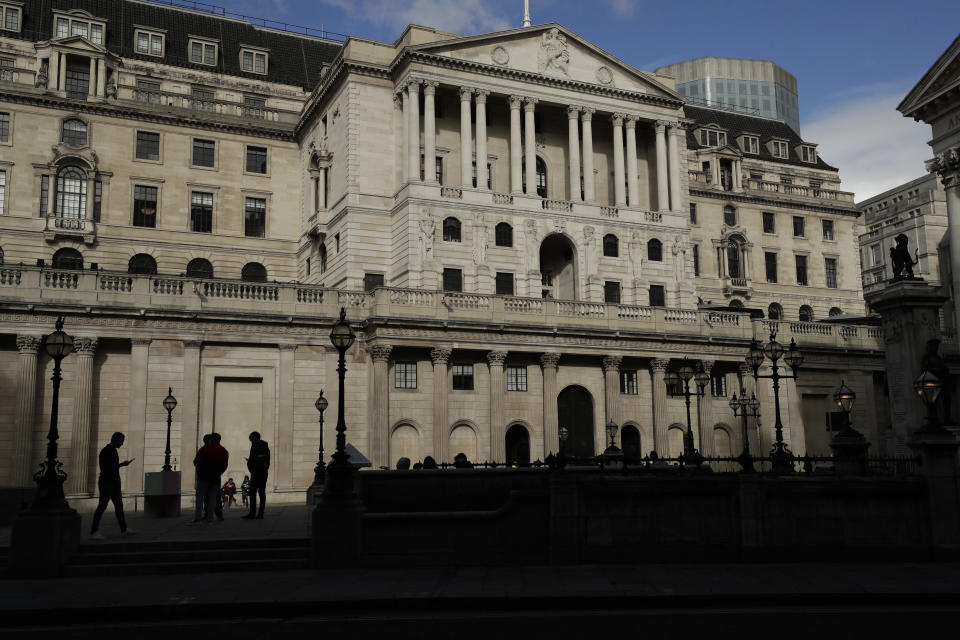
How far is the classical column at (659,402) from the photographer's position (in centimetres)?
4869

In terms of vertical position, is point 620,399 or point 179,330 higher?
point 179,330

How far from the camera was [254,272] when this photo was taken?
2280 inches

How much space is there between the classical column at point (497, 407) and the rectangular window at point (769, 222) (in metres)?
36.0

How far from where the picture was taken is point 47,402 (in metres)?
39.6

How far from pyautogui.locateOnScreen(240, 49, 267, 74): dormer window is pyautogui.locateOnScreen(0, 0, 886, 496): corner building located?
23cm

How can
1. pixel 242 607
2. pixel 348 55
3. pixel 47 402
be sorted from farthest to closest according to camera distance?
pixel 348 55
pixel 47 402
pixel 242 607

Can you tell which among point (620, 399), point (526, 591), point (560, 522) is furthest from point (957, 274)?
point (526, 591)

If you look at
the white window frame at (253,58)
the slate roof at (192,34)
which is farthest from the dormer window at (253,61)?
the slate roof at (192,34)

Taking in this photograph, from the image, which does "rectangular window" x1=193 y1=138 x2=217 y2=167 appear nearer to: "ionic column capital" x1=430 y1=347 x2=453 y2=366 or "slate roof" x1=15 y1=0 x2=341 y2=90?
"slate roof" x1=15 y1=0 x2=341 y2=90

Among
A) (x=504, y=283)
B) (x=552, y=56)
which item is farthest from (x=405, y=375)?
(x=552, y=56)

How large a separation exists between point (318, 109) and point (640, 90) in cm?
2050

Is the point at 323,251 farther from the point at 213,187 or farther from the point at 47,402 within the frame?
the point at 47,402

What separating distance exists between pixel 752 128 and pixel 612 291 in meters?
39.2

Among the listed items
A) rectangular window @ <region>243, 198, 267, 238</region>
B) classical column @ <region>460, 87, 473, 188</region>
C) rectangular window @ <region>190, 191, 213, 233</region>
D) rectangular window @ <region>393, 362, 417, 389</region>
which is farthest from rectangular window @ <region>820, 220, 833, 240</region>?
rectangular window @ <region>190, 191, 213, 233</region>
